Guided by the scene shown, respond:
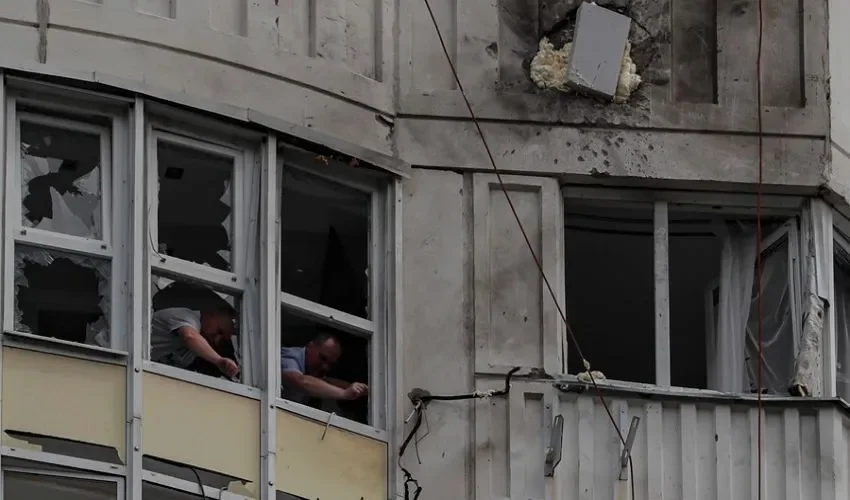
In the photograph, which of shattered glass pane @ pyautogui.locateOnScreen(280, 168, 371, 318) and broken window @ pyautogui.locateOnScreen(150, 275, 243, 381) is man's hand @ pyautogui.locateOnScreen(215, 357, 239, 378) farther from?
shattered glass pane @ pyautogui.locateOnScreen(280, 168, 371, 318)

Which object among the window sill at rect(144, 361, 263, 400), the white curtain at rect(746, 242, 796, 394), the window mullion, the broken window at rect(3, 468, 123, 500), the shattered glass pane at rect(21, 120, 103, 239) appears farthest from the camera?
the white curtain at rect(746, 242, 796, 394)

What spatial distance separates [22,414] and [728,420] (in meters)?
4.46

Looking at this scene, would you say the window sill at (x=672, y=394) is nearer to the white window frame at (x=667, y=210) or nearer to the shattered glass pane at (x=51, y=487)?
the white window frame at (x=667, y=210)

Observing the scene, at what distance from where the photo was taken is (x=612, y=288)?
16.0 metres

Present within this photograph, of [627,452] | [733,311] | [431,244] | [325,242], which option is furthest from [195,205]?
[733,311]

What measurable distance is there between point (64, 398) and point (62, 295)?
67cm

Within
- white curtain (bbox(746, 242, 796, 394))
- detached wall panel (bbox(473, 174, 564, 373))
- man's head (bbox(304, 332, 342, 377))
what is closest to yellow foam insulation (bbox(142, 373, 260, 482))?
man's head (bbox(304, 332, 342, 377))

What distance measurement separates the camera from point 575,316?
53.0ft

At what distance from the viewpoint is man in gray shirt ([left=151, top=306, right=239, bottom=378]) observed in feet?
45.2

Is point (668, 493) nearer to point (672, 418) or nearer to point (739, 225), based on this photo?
point (672, 418)

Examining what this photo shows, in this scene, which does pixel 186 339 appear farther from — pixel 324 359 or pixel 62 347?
pixel 324 359

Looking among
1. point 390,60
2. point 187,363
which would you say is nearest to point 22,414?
point 187,363

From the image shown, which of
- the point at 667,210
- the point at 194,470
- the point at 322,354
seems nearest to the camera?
the point at 194,470

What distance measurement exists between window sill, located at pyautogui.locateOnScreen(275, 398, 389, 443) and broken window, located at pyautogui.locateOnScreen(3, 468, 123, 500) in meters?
1.21
